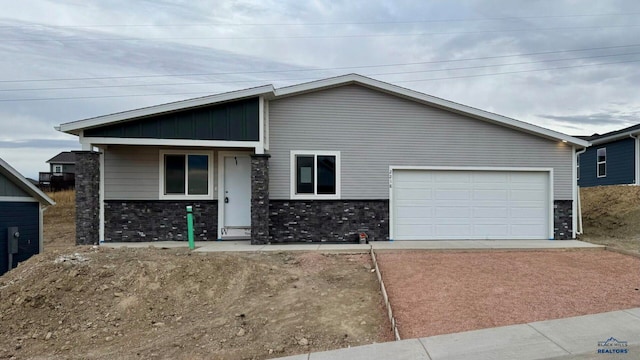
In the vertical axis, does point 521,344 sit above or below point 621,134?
below

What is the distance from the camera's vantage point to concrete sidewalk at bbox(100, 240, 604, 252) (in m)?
9.34

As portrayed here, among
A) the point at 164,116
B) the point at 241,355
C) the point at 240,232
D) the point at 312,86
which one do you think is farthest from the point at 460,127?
the point at 241,355

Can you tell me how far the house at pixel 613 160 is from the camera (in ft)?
56.2

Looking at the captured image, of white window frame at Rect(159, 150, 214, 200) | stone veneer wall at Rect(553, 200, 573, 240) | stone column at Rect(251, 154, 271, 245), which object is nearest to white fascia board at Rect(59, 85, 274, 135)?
white window frame at Rect(159, 150, 214, 200)

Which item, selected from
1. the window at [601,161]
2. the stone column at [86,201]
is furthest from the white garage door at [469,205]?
the window at [601,161]

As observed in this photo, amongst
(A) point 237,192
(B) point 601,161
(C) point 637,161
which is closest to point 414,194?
(A) point 237,192

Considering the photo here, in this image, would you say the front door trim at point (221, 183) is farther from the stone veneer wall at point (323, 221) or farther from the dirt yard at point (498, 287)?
the dirt yard at point (498, 287)

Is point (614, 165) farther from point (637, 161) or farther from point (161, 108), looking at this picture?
point (161, 108)

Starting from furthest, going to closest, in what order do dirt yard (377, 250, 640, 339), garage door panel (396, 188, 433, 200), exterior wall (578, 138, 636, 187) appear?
1. exterior wall (578, 138, 636, 187)
2. garage door panel (396, 188, 433, 200)
3. dirt yard (377, 250, 640, 339)

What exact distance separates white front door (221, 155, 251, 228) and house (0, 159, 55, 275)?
5.97m

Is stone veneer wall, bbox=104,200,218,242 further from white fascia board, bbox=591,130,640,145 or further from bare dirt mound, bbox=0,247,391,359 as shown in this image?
white fascia board, bbox=591,130,640,145

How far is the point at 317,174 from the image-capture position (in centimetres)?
1066

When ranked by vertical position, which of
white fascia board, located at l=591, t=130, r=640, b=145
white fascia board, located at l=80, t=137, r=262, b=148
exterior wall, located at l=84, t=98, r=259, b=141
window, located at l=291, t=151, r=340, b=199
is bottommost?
window, located at l=291, t=151, r=340, b=199

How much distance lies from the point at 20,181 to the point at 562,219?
52.2 feet
